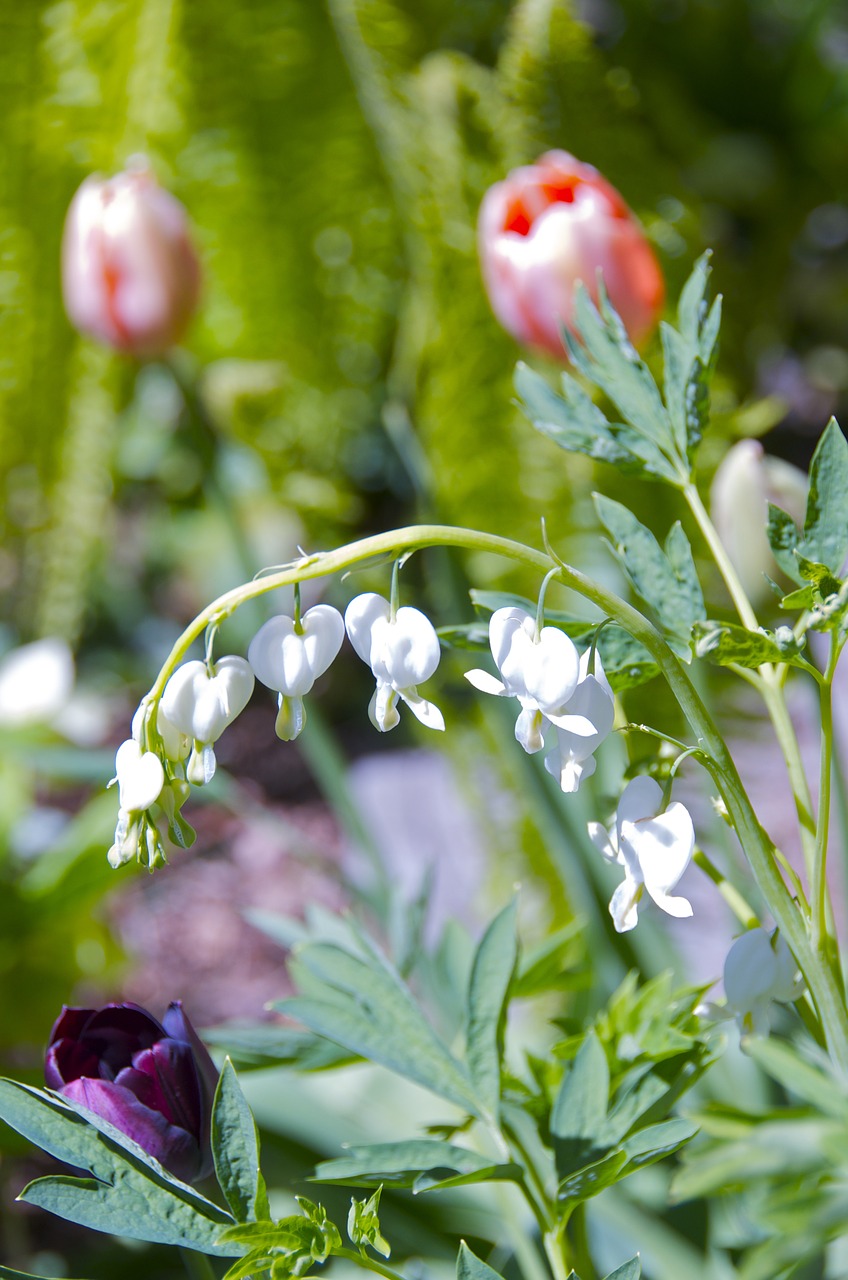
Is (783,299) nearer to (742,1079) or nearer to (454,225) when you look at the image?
(454,225)

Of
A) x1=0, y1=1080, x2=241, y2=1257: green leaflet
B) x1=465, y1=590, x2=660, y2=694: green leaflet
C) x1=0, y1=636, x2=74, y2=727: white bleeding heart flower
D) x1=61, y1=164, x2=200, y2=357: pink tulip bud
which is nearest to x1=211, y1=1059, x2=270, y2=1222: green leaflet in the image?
x1=0, y1=1080, x2=241, y2=1257: green leaflet

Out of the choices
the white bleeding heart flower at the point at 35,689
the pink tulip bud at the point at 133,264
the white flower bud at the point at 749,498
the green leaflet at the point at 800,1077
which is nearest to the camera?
the green leaflet at the point at 800,1077

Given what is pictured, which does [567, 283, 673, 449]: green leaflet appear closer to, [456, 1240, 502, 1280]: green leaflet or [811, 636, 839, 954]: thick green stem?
[811, 636, 839, 954]: thick green stem

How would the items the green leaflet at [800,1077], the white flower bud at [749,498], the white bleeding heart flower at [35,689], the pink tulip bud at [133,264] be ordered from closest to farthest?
the green leaflet at [800,1077]
the white flower bud at [749,498]
the pink tulip bud at [133,264]
the white bleeding heart flower at [35,689]

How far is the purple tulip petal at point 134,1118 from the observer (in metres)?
0.21

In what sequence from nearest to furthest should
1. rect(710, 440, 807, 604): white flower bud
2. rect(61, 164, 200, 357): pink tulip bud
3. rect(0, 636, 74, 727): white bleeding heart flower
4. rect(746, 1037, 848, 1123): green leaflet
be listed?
rect(746, 1037, 848, 1123): green leaflet < rect(710, 440, 807, 604): white flower bud < rect(61, 164, 200, 357): pink tulip bud < rect(0, 636, 74, 727): white bleeding heart flower

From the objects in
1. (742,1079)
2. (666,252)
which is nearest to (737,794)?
(742,1079)

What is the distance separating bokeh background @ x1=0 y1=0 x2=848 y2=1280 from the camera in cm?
80

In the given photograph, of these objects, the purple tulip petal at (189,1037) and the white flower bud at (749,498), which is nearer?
the purple tulip petal at (189,1037)

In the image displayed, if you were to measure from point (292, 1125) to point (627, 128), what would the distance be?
2.51 ft

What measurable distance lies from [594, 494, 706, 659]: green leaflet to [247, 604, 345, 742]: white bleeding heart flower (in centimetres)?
6

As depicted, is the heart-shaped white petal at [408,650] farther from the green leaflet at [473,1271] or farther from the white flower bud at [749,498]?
the white flower bud at [749,498]

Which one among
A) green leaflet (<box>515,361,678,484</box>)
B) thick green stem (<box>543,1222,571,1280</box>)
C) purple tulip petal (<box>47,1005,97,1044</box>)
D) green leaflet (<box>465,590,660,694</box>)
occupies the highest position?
green leaflet (<box>515,361,678,484</box>)

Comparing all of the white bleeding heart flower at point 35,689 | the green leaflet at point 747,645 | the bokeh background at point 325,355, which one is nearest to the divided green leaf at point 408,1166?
the green leaflet at point 747,645
